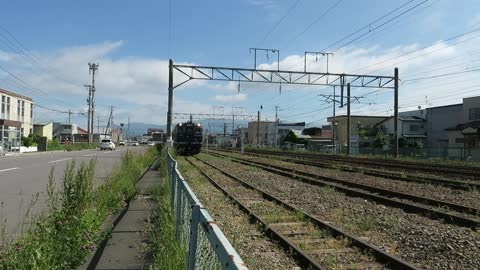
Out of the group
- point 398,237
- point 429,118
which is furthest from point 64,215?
point 429,118

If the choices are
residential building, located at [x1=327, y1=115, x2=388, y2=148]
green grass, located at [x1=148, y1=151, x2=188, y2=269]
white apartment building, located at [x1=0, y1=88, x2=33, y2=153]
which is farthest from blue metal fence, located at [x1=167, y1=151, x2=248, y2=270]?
residential building, located at [x1=327, y1=115, x2=388, y2=148]

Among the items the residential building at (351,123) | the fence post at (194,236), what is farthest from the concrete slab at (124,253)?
the residential building at (351,123)

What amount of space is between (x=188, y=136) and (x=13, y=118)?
101 feet

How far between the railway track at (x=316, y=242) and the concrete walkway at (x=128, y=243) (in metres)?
2.43

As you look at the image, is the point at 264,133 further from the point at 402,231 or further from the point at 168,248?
the point at 168,248

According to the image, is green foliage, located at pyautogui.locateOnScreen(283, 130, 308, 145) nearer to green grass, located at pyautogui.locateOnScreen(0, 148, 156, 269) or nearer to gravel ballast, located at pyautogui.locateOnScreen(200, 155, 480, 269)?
gravel ballast, located at pyautogui.locateOnScreen(200, 155, 480, 269)

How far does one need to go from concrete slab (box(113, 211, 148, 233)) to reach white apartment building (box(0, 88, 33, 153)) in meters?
37.6

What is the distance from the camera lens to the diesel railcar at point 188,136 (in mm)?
48969

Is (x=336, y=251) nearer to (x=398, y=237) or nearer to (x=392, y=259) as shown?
(x=392, y=259)

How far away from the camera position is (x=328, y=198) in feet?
48.8

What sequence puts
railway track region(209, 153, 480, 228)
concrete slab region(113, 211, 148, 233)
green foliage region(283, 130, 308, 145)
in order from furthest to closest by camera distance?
1. green foliage region(283, 130, 308, 145)
2. railway track region(209, 153, 480, 228)
3. concrete slab region(113, 211, 148, 233)

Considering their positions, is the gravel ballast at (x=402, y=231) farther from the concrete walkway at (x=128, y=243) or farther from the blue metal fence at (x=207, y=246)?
the blue metal fence at (x=207, y=246)

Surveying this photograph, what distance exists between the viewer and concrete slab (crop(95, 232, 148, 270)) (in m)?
6.36

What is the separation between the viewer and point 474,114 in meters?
61.3
